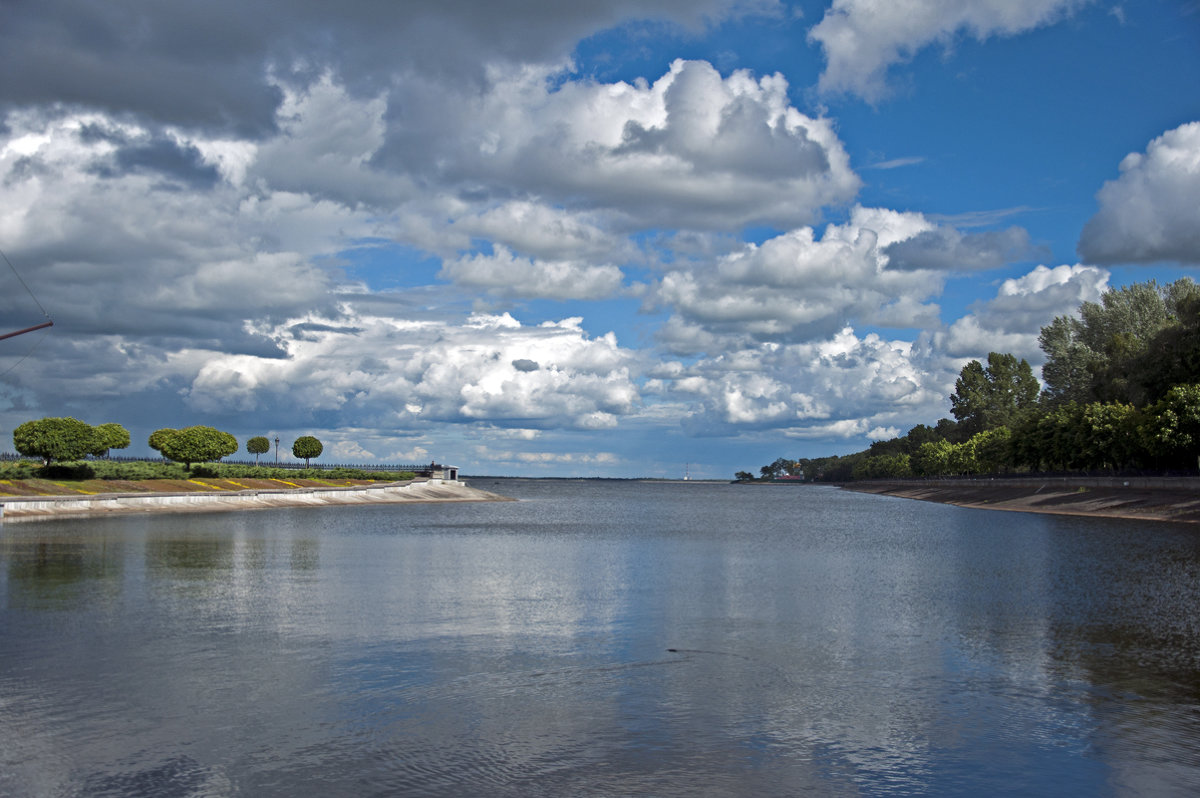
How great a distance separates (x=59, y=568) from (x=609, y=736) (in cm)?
3057

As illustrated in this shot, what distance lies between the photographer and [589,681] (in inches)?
721

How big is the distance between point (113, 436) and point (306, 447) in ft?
210

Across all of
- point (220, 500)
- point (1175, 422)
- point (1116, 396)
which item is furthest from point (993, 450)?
point (220, 500)

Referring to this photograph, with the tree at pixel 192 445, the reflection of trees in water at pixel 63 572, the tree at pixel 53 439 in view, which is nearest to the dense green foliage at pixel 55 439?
the tree at pixel 53 439

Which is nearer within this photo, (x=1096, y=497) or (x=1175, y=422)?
(x=1175, y=422)

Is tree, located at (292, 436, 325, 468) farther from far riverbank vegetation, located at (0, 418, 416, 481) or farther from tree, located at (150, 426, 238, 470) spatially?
tree, located at (150, 426, 238, 470)

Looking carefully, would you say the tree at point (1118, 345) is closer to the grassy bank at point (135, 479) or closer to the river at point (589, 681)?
the river at point (589, 681)

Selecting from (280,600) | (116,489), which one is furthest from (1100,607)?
(116,489)

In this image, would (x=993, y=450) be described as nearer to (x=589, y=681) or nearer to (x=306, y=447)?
(x=306, y=447)

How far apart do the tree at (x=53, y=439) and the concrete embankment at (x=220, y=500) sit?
11.1 metres

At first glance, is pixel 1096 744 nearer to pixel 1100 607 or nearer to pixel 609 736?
pixel 609 736

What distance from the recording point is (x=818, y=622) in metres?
26.3

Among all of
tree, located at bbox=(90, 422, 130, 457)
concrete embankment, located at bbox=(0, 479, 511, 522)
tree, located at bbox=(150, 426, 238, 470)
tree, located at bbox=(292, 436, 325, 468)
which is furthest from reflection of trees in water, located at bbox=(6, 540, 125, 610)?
tree, located at bbox=(292, 436, 325, 468)

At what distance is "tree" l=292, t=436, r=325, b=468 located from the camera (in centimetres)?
17232
